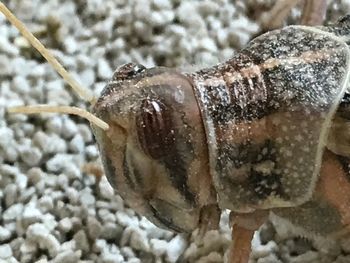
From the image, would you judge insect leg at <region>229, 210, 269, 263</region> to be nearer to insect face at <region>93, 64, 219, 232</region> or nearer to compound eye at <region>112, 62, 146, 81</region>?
insect face at <region>93, 64, 219, 232</region>

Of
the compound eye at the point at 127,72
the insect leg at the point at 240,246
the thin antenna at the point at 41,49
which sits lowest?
the insect leg at the point at 240,246

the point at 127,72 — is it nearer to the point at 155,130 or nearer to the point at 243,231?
the point at 155,130

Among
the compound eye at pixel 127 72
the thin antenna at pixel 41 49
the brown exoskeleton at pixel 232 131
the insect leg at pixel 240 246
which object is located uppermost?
the thin antenna at pixel 41 49

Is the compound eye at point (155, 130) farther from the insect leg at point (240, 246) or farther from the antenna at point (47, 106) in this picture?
the insect leg at point (240, 246)

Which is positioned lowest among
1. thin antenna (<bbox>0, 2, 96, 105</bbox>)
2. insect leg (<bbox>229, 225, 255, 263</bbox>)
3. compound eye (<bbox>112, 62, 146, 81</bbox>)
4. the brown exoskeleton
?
insect leg (<bbox>229, 225, 255, 263</bbox>)

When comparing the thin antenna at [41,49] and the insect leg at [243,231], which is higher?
the thin antenna at [41,49]

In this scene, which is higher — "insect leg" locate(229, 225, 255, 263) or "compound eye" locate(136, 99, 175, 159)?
"compound eye" locate(136, 99, 175, 159)

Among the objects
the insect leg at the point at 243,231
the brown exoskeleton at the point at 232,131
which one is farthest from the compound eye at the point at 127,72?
the insect leg at the point at 243,231

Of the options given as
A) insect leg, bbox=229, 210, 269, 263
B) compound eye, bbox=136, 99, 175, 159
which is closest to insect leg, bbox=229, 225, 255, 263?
insect leg, bbox=229, 210, 269, 263

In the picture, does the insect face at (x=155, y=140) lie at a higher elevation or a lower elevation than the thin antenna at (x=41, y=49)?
lower

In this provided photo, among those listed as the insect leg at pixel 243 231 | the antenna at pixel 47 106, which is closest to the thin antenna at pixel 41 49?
the antenna at pixel 47 106
